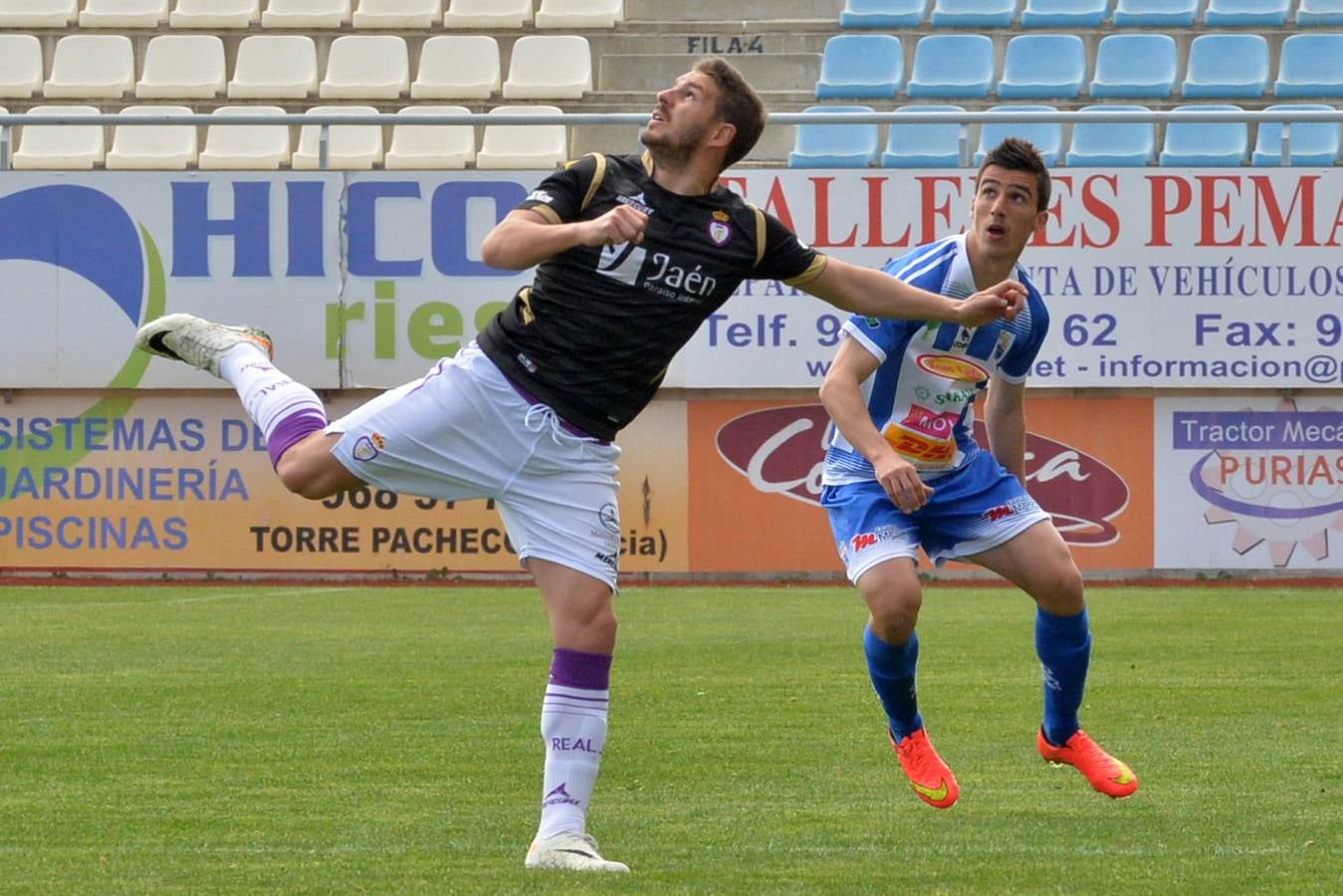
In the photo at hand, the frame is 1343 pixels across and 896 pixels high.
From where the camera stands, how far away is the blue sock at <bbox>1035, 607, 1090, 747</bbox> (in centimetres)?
700

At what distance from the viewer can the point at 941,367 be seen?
7016mm

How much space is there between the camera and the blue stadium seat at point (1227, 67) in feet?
67.1

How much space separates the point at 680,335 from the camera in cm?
581

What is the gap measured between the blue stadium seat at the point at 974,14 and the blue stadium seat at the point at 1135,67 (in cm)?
131

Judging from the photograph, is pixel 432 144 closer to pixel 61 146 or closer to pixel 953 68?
pixel 61 146

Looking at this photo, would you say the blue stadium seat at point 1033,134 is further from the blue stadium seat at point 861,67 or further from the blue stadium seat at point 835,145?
the blue stadium seat at point 861,67

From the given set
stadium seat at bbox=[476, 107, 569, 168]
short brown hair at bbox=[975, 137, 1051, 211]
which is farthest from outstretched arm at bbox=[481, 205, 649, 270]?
stadium seat at bbox=[476, 107, 569, 168]

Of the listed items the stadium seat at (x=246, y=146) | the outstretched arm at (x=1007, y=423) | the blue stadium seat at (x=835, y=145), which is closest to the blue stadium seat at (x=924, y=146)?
the blue stadium seat at (x=835, y=145)

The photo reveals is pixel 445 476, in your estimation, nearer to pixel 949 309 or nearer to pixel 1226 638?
pixel 949 309

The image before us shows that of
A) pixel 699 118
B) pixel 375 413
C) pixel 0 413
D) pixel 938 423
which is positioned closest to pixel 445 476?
pixel 375 413

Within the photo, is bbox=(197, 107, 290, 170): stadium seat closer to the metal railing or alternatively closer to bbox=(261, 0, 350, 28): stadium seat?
bbox=(261, 0, 350, 28): stadium seat

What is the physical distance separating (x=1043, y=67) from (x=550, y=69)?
4.93 m

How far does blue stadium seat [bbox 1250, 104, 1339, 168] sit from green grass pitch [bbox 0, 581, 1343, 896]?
430cm

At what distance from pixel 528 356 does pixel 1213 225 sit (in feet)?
38.5
